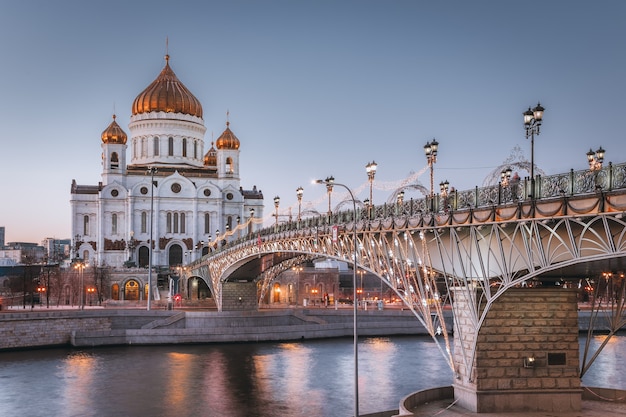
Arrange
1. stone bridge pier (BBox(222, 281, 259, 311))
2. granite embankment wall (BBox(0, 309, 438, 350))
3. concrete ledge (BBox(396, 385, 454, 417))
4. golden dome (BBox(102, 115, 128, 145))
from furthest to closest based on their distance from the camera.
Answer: golden dome (BBox(102, 115, 128, 145)) < stone bridge pier (BBox(222, 281, 259, 311)) < granite embankment wall (BBox(0, 309, 438, 350)) < concrete ledge (BBox(396, 385, 454, 417))

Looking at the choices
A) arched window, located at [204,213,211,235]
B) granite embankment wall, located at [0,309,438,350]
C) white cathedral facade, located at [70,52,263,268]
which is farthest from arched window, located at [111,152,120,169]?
granite embankment wall, located at [0,309,438,350]

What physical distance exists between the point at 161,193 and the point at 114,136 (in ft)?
40.1

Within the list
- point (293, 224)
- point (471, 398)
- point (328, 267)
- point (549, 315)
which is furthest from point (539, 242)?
point (328, 267)

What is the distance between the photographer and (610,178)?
19.0m

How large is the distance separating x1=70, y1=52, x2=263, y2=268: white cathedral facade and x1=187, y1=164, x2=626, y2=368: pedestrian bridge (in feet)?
240

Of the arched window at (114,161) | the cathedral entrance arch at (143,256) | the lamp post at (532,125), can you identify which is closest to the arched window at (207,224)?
the cathedral entrance arch at (143,256)

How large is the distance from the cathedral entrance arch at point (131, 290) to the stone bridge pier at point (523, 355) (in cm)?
7666

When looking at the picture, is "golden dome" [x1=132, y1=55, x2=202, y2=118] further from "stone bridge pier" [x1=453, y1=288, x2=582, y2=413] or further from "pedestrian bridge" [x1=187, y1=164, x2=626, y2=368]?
"stone bridge pier" [x1=453, y1=288, x2=582, y2=413]

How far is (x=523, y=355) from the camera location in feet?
82.9

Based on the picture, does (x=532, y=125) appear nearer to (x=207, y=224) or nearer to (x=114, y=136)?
(x=207, y=224)

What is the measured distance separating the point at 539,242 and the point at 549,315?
5119 millimetres

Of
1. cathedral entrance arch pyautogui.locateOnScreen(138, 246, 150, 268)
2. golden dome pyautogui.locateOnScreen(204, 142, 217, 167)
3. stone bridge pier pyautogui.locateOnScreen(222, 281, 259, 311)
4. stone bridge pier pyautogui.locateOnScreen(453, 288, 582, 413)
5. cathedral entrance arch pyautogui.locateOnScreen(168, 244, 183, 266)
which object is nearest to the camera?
stone bridge pier pyautogui.locateOnScreen(453, 288, 582, 413)

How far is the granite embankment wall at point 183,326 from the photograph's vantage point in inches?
2136

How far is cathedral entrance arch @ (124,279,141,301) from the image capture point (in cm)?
9619
